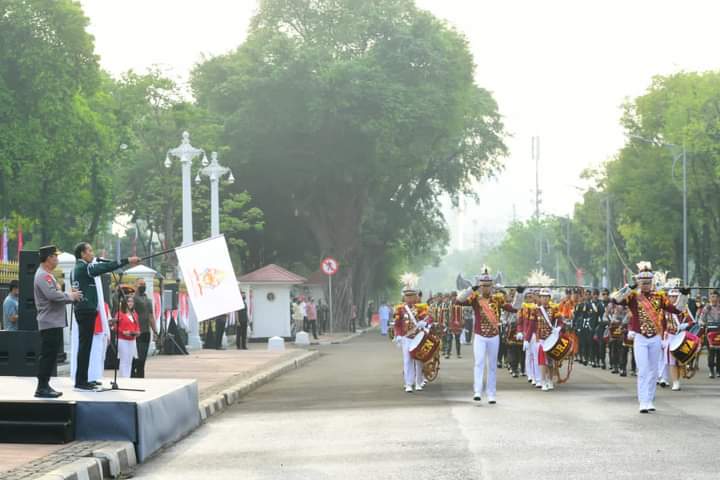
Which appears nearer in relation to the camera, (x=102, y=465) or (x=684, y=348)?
(x=102, y=465)

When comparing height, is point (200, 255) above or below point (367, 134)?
below

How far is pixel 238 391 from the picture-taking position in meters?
21.2

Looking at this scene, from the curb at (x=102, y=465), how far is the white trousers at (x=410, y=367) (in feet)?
31.3

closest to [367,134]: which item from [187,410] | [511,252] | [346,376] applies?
[346,376]

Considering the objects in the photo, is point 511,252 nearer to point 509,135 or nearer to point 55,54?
point 509,135

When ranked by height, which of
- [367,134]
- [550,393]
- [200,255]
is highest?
[367,134]

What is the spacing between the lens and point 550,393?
20891 mm

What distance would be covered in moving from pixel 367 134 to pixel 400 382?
33547 millimetres

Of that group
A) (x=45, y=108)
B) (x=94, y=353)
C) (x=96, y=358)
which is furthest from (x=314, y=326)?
(x=96, y=358)

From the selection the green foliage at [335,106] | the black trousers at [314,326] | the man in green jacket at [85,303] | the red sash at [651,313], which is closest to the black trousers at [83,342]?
the man in green jacket at [85,303]

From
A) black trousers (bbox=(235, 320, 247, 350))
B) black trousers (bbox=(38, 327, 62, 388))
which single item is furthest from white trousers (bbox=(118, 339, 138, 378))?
black trousers (bbox=(235, 320, 247, 350))

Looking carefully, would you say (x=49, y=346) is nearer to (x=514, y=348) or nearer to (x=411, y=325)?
(x=411, y=325)

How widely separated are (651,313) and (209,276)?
6.10 m

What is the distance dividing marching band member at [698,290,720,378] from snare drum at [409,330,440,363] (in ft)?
22.6
